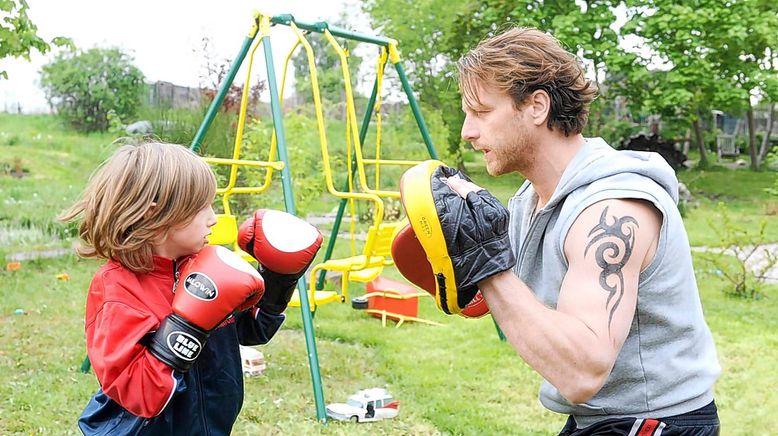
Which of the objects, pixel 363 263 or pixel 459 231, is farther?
pixel 363 263

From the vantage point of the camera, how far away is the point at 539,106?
2.10m

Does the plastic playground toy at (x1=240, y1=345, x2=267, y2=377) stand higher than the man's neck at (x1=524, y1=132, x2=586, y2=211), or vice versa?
the man's neck at (x1=524, y1=132, x2=586, y2=211)

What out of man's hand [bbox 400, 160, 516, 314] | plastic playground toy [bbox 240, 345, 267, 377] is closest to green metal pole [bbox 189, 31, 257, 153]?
plastic playground toy [bbox 240, 345, 267, 377]

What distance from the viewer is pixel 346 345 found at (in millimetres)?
5730

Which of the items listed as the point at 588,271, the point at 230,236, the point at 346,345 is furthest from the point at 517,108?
the point at 346,345

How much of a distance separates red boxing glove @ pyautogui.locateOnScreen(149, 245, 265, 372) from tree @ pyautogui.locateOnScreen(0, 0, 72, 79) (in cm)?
418

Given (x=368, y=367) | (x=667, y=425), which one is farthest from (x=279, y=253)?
(x=368, y=367)

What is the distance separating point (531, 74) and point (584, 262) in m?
0.51

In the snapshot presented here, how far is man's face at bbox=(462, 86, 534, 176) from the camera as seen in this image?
6.87ft

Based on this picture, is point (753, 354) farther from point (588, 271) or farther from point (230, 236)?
point (588, 271)

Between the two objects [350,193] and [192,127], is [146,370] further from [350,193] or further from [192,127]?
[192,127]

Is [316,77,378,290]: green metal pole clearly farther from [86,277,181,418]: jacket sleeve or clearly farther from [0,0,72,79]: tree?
[86,277,181,418]: jacket sleeve

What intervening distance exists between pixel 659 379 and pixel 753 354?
4.06 metres

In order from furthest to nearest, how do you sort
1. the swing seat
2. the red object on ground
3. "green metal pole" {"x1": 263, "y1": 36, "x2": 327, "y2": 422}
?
1. the red object on ground
2. the swing seat
3. "green metal pole" {"x1": 263, "y1": 36, "x2": 327, "y2": 422}
